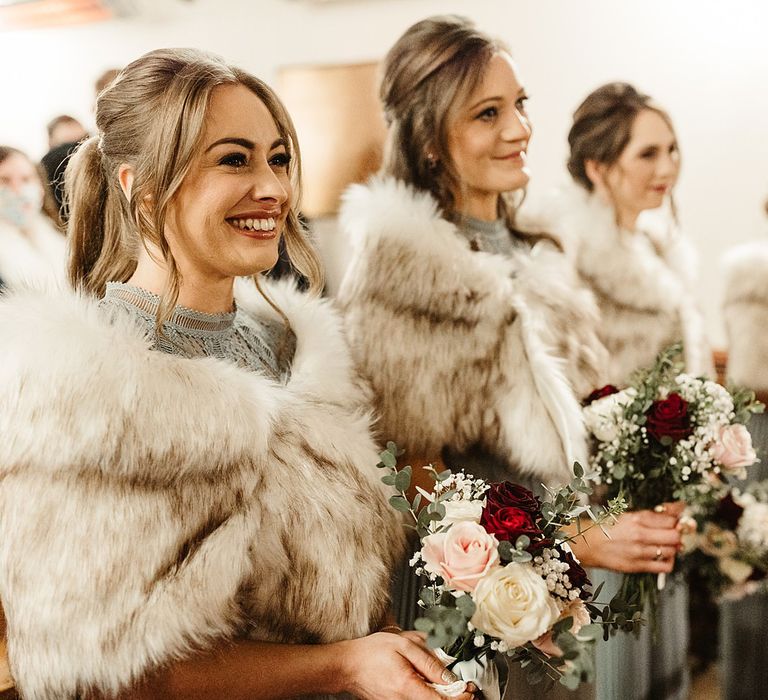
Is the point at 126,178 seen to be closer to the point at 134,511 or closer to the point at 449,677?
the point at 134,511

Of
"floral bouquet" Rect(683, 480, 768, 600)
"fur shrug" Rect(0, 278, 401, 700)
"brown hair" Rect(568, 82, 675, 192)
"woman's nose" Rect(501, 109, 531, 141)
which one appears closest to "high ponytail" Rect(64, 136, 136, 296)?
"fur shrug" Rect(0, 278, 401, 700)

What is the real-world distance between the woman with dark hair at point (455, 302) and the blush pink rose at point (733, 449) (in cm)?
19

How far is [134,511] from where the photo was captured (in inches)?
42.1

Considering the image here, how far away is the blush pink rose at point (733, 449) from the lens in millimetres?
1657

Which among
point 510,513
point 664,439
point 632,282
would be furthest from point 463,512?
point 632,282

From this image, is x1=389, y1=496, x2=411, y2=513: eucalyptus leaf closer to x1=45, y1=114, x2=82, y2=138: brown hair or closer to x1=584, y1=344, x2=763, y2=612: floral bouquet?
x1=584, y1=344, x2=763, y2=612: floral bouquet

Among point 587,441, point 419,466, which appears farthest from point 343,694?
point 587,441

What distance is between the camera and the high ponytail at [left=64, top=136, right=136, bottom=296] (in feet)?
4.19

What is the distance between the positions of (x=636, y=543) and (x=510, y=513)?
74 cm

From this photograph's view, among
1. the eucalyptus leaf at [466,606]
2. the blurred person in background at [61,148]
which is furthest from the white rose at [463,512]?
the blurred person in background at [61,148]

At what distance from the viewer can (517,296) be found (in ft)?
5.82

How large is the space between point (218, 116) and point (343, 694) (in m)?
0.93

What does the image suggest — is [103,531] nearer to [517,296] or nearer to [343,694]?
[343,694]

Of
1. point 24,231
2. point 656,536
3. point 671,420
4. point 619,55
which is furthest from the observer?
point 619,55
